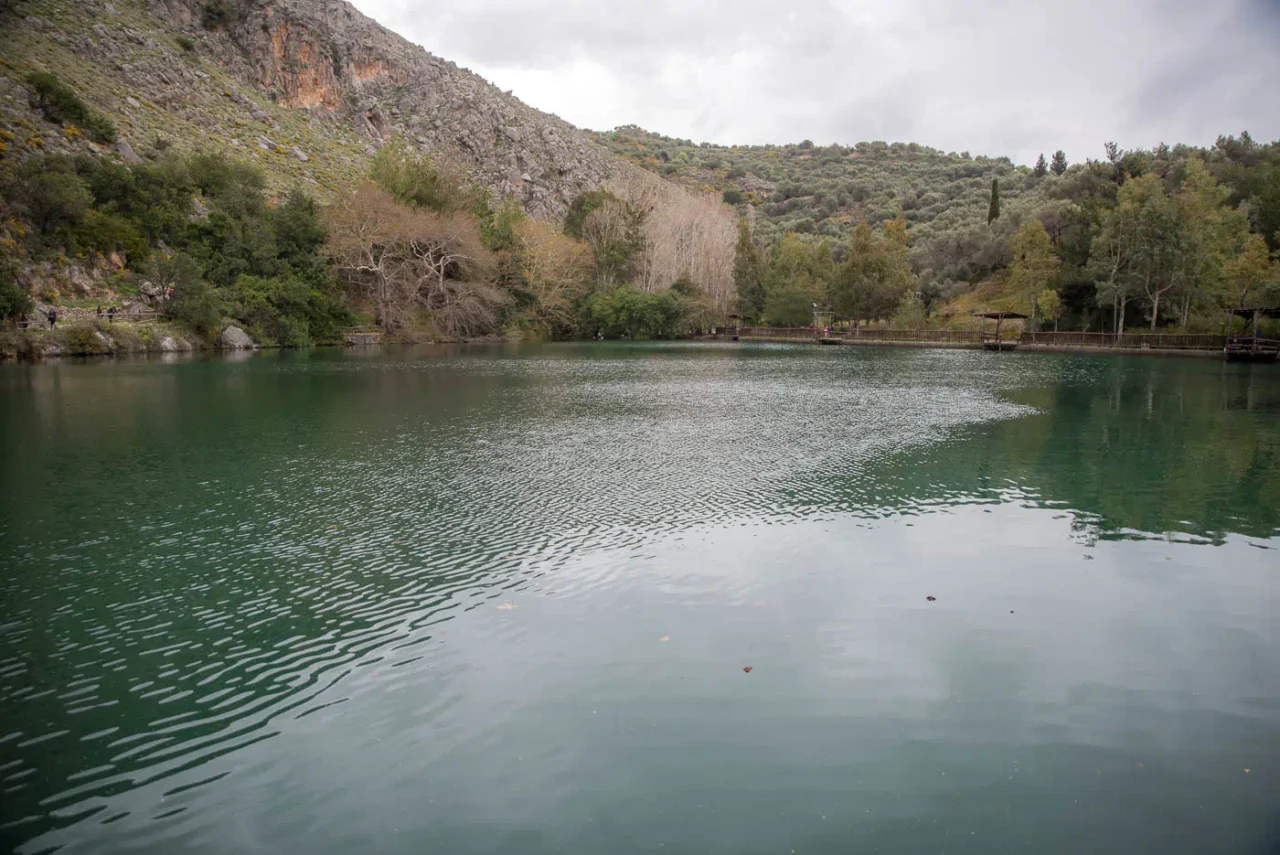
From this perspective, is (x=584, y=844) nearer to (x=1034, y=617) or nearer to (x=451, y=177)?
(x=1034, y=617)

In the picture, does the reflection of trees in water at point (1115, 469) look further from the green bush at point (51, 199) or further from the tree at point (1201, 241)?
the green bush at point (51, 199)

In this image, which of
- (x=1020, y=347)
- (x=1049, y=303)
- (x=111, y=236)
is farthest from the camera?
(x=1049, y=303)

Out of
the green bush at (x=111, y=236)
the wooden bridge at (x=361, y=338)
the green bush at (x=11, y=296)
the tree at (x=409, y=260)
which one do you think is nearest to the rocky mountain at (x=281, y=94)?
the green bush at (x=111, y=236)

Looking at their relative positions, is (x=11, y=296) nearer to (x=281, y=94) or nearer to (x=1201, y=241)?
(x=281, y=94)

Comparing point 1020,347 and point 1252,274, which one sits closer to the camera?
point 1252,274

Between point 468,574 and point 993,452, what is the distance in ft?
38.4

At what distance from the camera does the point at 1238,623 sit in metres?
7.45

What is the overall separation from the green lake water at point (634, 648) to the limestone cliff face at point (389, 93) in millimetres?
73481

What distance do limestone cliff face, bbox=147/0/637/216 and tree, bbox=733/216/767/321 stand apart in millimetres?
31129

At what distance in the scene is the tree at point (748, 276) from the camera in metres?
69.6

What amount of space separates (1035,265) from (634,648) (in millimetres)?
58314

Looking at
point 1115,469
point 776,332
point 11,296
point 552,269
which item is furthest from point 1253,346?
point 11,296

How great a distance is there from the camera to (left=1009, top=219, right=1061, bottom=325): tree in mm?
54938

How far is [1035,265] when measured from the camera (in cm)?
5550
